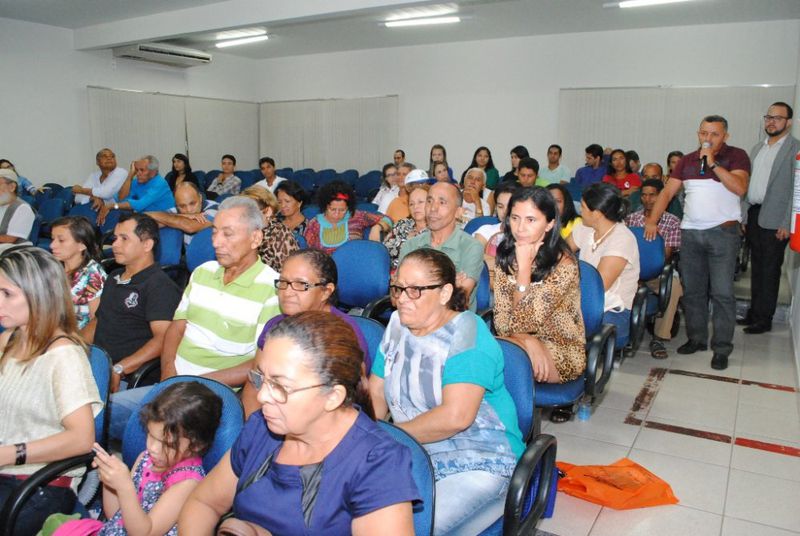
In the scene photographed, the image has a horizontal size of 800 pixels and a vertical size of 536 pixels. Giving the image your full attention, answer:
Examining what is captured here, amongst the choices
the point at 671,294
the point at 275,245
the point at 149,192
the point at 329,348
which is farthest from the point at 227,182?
the point at 329,348

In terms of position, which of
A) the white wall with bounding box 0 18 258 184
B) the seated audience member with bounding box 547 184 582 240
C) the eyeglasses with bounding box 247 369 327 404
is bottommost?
the eyeglasses with bounding box 247 369 327 404

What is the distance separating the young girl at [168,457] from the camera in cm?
166

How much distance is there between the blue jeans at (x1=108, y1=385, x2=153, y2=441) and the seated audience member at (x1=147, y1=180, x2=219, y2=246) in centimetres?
224

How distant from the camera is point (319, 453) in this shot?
4.46 ft

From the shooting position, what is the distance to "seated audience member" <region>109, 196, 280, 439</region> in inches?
102

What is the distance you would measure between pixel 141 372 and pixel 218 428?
112 cm

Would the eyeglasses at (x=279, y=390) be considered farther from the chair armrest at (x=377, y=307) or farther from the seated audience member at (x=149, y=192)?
the seated audience member at (x=149, y=192)

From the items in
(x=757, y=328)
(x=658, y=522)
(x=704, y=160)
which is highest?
(x=704, y=160)

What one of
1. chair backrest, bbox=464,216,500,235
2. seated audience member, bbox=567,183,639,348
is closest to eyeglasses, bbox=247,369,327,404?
seated audience member, bbox=567,183,639,348

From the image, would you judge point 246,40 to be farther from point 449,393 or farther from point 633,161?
point 449,393

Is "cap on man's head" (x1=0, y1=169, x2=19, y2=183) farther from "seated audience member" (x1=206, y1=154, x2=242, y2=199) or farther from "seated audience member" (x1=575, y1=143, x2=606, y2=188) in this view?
"seated audience member" (x1=575, y1=143, x2=606, y2=188)

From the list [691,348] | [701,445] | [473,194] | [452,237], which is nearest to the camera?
[701,445]

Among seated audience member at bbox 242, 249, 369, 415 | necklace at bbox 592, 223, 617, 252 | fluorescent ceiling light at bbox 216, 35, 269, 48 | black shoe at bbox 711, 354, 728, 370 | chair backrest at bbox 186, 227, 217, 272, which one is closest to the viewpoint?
seated audience member at bbox 242, 249, 369, 415

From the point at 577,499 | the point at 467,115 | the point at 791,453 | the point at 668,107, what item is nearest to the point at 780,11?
the point at 668,107
